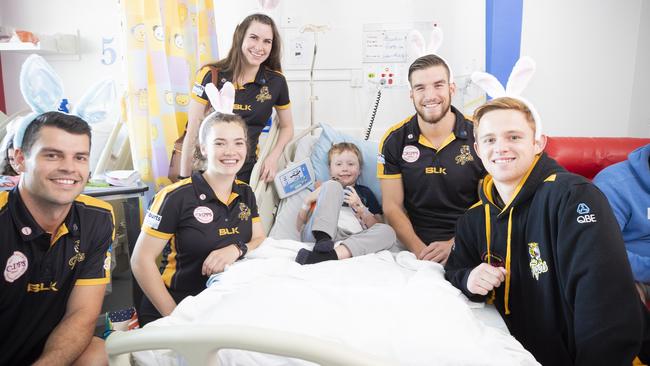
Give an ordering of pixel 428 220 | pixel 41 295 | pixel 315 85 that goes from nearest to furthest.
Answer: pixel 41 295
pixel 428 220
pixel 315 85

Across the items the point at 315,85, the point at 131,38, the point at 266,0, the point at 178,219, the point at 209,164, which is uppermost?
the point at 266,0

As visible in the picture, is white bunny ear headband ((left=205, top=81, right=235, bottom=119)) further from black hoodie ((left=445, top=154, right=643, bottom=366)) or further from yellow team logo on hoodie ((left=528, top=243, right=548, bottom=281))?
yellow team logo on hoodie ((left=528, top=243, right=548, bottom=281))


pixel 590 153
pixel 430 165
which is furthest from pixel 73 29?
pixel 590 153

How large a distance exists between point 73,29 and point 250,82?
223cm

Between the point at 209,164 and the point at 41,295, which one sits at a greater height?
the point at 209,164

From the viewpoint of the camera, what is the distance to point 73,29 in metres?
3.78

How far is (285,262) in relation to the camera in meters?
1.59

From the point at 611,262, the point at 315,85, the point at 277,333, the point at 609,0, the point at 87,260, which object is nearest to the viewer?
the point at 277,333

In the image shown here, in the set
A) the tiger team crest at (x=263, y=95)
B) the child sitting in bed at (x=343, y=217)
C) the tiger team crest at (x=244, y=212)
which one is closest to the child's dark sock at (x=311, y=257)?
the child sitting in bed at (x=343, y=217)

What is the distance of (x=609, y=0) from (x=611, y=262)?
3.07m

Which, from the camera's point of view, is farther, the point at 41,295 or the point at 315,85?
the point at 315,85

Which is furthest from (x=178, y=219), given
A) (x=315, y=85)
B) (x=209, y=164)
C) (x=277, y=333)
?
(x=315, y=85)

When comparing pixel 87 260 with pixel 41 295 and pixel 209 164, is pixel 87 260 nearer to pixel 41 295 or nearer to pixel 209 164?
pixel 41 295

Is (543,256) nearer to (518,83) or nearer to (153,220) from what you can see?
(518,83)
